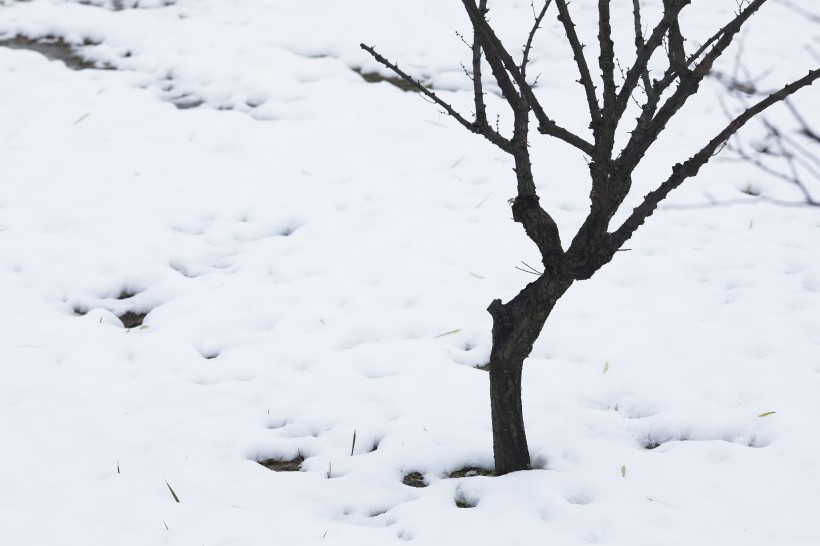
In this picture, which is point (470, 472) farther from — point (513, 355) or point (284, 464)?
point (284, 464)

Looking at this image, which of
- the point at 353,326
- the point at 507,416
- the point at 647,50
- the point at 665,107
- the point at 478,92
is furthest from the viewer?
the point at 353,326

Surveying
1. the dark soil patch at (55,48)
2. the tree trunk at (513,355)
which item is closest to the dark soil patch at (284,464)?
the tree trunk at (513,355)

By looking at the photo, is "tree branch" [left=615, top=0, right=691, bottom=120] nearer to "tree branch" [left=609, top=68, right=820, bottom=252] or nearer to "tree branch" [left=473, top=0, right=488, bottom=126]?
"tree branch" [left=609, top=68, right=820, bottom=252]

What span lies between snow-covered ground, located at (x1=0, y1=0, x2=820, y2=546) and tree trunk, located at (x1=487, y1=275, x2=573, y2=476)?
0.12 m

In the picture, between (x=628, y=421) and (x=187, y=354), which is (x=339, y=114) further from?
(x=628, y=421)

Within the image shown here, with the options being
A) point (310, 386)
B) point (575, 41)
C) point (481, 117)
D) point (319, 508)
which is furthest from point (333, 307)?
point (575, 41)

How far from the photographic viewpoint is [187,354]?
362 cm

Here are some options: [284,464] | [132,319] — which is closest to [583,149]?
[284,464]

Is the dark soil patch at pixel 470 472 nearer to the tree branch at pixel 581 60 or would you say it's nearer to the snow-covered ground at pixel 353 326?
the snow-covered ground at pixel 353 326

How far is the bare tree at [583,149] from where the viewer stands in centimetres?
200

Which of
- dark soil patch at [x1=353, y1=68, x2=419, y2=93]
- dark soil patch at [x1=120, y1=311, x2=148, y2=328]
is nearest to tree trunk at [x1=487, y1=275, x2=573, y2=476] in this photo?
dark soil patch at [x1=120, y1=311, x2=148, y2=328]

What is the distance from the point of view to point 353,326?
12.4 feet

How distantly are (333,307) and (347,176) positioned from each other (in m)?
1.59

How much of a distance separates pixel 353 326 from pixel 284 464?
975mm
